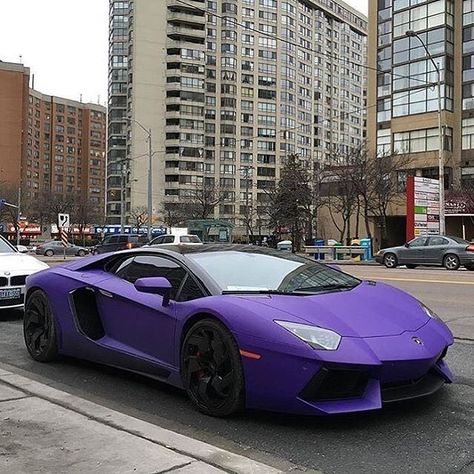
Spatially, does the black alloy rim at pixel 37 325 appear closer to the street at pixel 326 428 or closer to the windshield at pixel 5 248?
the street at pixel 326 428

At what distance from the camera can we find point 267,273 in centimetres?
501

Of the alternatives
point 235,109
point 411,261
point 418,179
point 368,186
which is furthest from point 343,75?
point 411,261

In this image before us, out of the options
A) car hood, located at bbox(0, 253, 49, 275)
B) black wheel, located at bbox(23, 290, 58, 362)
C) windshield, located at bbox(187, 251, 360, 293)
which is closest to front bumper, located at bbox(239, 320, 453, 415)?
windshield, located at bbox(187, 251, 360, 293)

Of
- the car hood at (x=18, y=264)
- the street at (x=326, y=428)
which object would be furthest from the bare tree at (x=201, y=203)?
the street at (x=326, y=428)

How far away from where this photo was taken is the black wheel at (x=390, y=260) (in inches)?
974

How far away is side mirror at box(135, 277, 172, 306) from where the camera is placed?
4.75m

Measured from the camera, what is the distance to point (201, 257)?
517cm

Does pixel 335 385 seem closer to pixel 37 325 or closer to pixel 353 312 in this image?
pixel 353 312

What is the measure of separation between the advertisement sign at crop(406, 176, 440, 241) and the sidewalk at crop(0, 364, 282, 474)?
92.8ft

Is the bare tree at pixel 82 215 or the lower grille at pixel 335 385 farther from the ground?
the bare tree at pixel 82 215

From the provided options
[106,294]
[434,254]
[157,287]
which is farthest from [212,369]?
[434,254]

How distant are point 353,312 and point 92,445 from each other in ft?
6.54

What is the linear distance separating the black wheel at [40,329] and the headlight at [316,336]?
3.04m

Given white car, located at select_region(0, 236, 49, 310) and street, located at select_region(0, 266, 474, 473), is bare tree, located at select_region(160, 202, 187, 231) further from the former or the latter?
street, located at select_region(0, 266, 474, 473)
